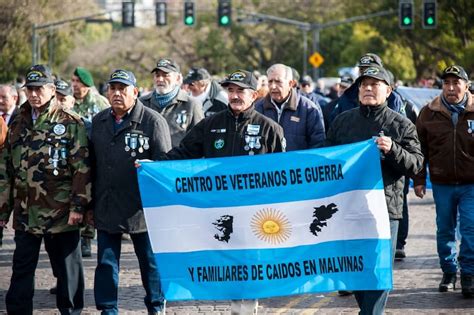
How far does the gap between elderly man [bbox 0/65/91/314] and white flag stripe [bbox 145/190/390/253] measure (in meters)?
0.81

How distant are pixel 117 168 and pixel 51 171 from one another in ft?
1.69

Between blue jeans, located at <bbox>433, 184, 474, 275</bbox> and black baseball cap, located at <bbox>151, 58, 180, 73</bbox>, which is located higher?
black baseball cap, located at <bbox>151, 58, 180, 73</bbox>

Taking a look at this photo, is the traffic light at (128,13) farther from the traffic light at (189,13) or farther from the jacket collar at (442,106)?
the jacket collar at (442,106)

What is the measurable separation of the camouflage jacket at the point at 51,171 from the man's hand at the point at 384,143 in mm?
2337

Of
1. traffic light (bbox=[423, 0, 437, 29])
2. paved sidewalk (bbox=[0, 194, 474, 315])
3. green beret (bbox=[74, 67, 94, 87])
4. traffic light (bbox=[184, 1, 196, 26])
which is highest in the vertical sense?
traffic light (bbox=[184, 1, 196, 26])

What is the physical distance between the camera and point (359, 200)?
7855 mm

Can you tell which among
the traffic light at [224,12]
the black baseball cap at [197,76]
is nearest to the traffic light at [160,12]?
the traffic light at [224,12]

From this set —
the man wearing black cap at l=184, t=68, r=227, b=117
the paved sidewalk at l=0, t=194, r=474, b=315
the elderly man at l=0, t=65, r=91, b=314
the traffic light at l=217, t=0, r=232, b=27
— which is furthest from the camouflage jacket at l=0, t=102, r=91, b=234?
the traffic light at l=217, t=0, r=232, b=27

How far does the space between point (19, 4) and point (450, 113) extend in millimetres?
33176

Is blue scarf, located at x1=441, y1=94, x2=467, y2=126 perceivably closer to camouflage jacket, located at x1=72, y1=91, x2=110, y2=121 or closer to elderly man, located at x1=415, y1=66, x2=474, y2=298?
elderly man, located at x1=415, y1=66, x2=474, y2=298

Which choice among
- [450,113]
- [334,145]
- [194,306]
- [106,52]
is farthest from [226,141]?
[106,52]

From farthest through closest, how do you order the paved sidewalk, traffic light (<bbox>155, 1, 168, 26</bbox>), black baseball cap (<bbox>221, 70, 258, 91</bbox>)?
traffic light (<bbox>155, 1, 168, 26</bbox>), the paved sidewalk, black baseball cap (<bbox>221, 70, 258, 91</bbox>)

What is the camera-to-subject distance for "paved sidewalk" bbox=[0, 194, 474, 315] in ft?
32.3

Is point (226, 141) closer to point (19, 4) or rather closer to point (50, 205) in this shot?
point (50, 205)
